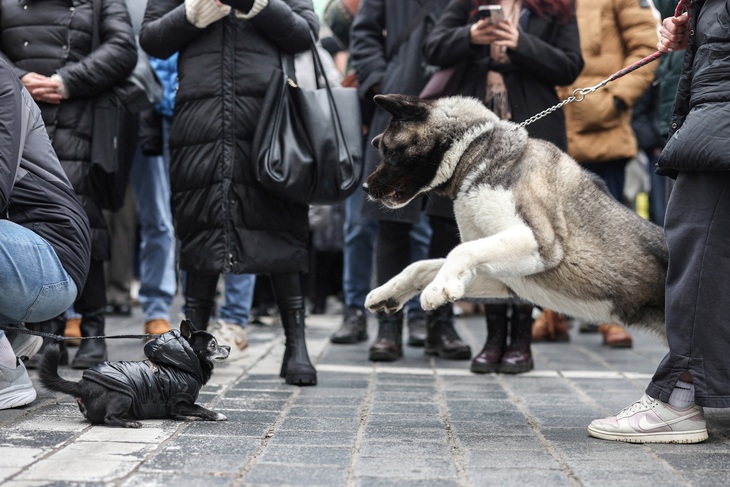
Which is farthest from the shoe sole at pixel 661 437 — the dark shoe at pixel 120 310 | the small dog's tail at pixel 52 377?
the dark shoe at pixel 120 310

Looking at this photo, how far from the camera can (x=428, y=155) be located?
4.11 metres

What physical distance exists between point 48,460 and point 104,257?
2611 millimetres

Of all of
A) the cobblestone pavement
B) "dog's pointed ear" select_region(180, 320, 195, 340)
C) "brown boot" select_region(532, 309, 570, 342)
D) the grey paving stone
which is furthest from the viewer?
"brown boot" select_region(532, 309, 570, 342)

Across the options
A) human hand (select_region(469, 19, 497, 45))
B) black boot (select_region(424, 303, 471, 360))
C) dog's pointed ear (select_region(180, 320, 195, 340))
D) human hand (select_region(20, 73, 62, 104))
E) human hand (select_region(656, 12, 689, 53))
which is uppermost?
human hand (select_region(469, 19, 497, 45))

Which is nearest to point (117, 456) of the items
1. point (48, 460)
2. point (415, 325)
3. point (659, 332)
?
point (48, 460)

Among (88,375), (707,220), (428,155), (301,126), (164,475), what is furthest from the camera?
(301,126)

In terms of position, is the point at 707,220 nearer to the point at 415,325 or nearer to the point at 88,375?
the point at 88,375

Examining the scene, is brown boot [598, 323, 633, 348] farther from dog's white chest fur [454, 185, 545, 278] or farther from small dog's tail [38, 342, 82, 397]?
small dog's tail [38, 342, 82, 397]

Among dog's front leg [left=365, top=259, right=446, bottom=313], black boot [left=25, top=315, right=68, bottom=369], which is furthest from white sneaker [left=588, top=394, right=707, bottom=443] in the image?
black boot [left=25, top=315, right=68, bottom=369]

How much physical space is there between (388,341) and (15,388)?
262cm

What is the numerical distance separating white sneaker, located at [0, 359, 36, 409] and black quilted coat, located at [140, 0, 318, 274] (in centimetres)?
112

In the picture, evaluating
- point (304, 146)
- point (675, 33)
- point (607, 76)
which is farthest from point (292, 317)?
point (607, 76)

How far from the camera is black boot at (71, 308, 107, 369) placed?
209 inches

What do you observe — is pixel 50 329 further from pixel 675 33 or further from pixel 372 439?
pixel 675 33
